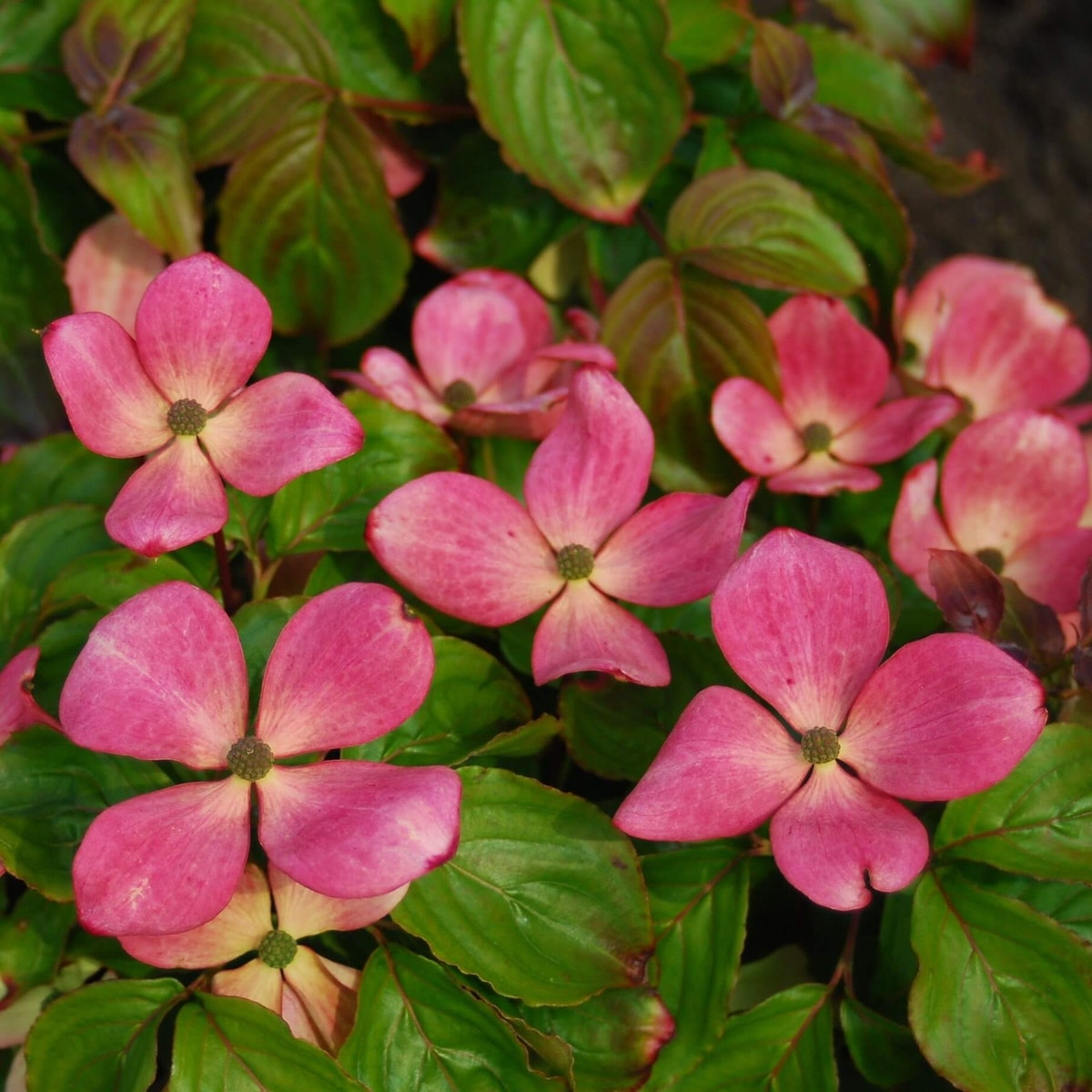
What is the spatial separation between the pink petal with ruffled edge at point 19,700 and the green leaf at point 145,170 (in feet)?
1.55

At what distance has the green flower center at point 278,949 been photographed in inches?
30.4

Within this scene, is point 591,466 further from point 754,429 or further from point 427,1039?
point 427,1039

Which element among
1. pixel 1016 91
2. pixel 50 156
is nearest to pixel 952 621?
pixel 50 156

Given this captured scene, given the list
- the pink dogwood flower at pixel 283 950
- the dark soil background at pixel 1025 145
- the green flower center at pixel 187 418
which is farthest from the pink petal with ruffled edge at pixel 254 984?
the dark soil background at pixel 1025 145

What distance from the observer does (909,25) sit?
147cm

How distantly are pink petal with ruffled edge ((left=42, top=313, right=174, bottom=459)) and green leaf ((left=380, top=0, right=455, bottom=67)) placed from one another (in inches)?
21.3

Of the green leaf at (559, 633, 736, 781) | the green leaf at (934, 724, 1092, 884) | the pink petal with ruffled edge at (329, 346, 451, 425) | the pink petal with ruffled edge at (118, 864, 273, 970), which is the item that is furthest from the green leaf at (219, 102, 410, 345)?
the green leaf at (934, 724, 1092, 884)

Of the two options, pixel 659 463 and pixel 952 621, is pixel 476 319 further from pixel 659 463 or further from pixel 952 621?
pixel 952 621

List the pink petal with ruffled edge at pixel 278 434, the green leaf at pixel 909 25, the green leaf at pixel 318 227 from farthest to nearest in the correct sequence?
the green leaf at pixel 909 25 < the green leaf at pixel 318 227 < the pink petal with ruffled edge at pixel 278 434

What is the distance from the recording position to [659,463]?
1081 mm

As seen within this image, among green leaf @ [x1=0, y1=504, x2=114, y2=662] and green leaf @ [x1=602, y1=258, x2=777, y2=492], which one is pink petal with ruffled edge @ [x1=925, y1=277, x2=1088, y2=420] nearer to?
green leaf @ [x1=602, y1=258, x2=777, y2=492]

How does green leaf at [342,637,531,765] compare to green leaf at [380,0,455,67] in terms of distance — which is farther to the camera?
green leaf at [380,0,455,67]

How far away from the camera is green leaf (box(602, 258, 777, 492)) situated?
3.56 ft

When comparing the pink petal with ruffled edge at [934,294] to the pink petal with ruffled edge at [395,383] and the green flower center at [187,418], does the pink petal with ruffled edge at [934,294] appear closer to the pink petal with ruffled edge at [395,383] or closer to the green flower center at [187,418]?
the pink petal with ruffled edge at [395,383]
